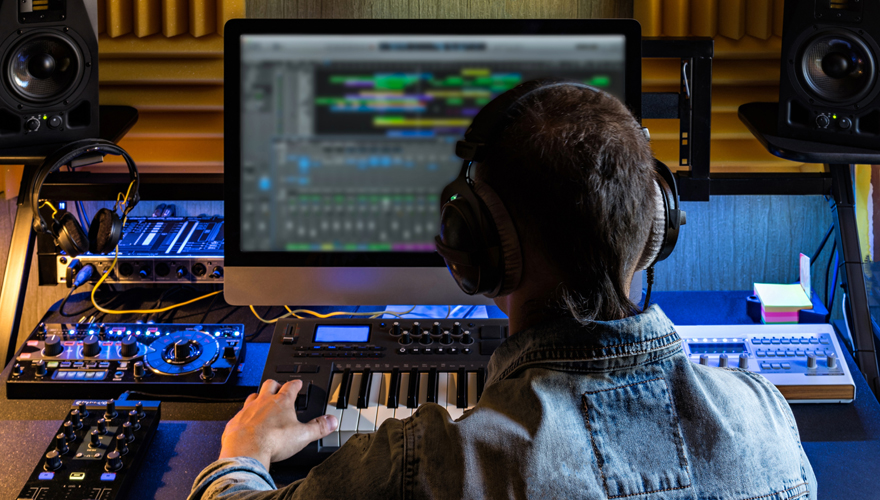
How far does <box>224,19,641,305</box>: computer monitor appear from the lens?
1146mm

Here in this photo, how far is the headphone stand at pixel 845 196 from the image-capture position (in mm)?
1281

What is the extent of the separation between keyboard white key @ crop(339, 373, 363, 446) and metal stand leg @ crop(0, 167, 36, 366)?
2.62ft

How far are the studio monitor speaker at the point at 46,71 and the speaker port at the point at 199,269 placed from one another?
0.34 metres

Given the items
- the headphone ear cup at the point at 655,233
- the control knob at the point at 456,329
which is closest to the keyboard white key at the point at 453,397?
the control knob at the point at 456,329

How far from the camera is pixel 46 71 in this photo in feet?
4.38

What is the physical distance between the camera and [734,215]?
1.69 metres

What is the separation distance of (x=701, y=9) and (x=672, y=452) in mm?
1301

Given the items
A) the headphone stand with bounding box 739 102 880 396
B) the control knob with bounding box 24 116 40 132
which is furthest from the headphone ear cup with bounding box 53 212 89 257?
the headphone stand with bounding box 739 102 880 396

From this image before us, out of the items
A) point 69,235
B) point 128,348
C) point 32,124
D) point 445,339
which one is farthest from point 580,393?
point 32,124

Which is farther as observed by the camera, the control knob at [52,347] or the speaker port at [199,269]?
the speaker port at [199,269]

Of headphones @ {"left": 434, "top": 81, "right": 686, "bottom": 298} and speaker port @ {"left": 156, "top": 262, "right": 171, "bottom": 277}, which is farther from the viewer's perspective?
speaker port @ {"left": 156, "top": 262, "right": 171, "bottom": 277}

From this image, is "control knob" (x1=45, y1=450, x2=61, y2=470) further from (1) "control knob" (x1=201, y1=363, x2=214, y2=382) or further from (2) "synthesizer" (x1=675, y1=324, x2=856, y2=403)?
(2) "synthesizer" (x1=675, y1=324, x2=856, y2=403)

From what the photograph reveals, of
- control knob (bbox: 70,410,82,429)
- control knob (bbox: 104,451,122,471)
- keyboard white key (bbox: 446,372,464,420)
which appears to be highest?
keyboard white key (bbox: 446,372,464,420)

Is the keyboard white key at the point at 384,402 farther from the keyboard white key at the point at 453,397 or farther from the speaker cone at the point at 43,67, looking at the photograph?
the speaker cone at the point at 43,67
